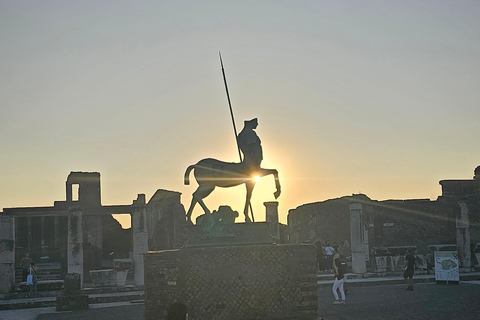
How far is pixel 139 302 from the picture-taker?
16.4 m

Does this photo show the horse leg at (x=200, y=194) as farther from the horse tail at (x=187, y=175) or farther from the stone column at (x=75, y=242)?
the stone column at (x=75, y=242)

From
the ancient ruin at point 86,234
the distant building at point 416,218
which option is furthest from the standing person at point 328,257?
the distant building at point 416,218

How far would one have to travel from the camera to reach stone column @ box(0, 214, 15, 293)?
18562mm

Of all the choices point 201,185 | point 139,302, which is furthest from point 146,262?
point 139,302

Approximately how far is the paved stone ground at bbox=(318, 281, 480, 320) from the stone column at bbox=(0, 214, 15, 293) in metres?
8.99

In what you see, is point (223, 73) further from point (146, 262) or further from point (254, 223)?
point (146, 262)

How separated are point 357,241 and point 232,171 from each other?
1068 centimetres

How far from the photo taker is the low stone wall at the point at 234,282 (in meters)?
10.2

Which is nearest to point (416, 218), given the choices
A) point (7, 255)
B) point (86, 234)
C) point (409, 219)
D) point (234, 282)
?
point (409, 219)

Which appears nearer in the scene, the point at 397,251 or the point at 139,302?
the point at 139,302

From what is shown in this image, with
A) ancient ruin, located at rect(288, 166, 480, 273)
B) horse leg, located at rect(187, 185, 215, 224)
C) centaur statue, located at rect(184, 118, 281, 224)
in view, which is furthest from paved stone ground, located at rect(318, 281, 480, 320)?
ancient ruin, located at rect(288, 166, 480, 273)

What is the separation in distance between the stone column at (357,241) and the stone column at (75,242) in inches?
345

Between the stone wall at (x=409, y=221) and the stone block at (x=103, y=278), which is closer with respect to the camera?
the stone block at (x=103, y=278)

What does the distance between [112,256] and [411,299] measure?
2201 centimetres
